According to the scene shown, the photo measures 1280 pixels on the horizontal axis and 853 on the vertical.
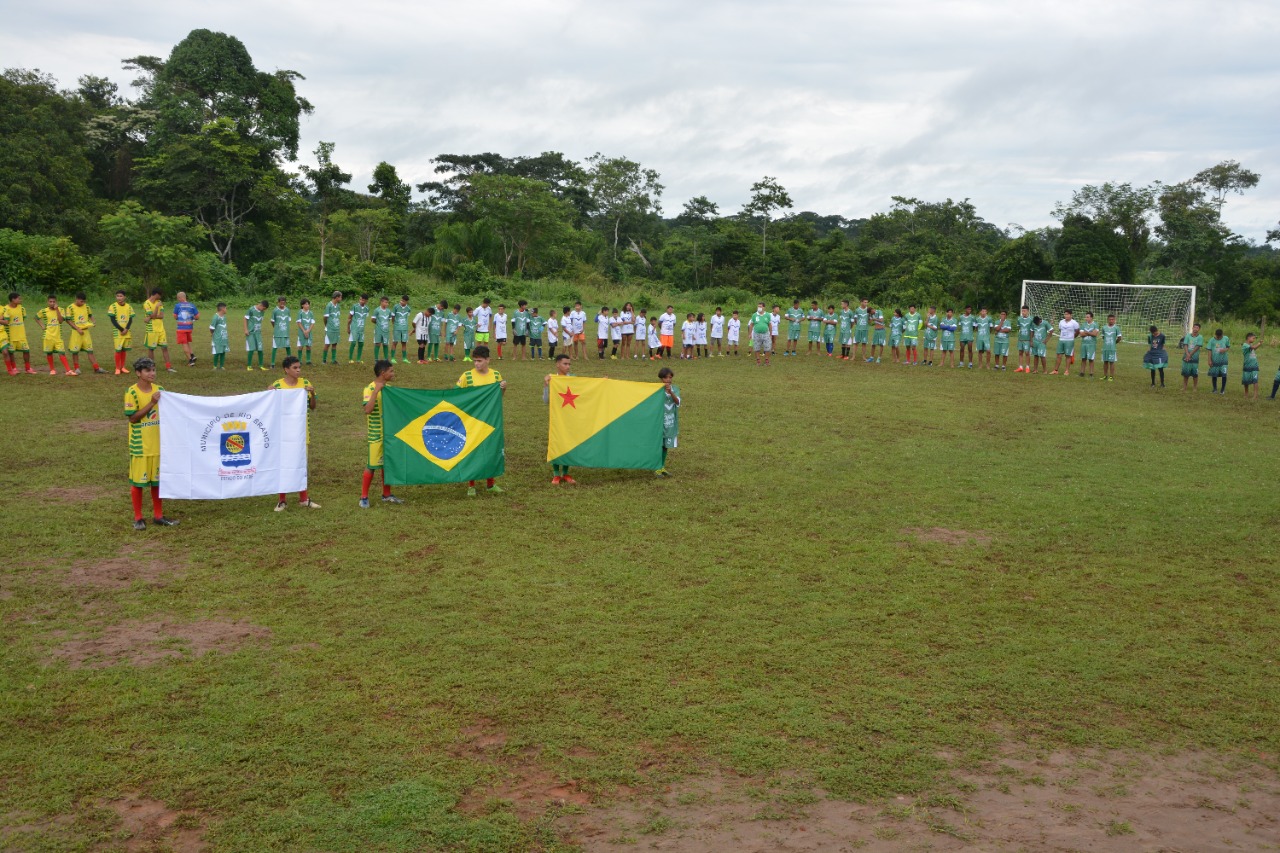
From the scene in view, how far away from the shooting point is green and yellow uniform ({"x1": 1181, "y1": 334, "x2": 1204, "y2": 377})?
22.9m

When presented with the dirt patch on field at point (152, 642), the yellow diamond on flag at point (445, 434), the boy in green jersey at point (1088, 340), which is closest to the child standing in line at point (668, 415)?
the yellow diamond on flag at point (445, 434)

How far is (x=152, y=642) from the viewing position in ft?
24.8

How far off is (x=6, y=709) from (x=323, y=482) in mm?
6417

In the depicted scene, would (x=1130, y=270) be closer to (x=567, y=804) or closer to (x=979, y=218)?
(x=979, y=218)

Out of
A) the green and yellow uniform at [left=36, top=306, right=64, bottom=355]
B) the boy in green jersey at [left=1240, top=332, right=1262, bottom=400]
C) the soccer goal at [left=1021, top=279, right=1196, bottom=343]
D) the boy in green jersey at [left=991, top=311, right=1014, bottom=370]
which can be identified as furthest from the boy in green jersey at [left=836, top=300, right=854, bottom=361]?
the green and yellow uniform at [left=36, top=306, right=64, bottom=355]

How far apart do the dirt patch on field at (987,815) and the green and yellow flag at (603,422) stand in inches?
283

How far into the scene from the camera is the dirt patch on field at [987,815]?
17.3 ft

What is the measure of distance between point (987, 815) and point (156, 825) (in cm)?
454

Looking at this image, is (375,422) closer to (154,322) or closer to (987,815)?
(987,815)

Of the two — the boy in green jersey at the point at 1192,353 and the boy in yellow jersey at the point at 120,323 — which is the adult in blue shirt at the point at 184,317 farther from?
the boy in green jersey at the point at 1192,353

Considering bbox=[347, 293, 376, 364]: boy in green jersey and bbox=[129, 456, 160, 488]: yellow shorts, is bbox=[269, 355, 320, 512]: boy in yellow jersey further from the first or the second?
bbox=[347, 293, 376, 364]: boy in green jersey

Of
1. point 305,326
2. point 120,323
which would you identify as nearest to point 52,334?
point 120,323

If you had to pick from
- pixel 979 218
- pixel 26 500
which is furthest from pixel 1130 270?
pixel 26 500

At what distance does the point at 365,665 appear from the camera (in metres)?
7.19
